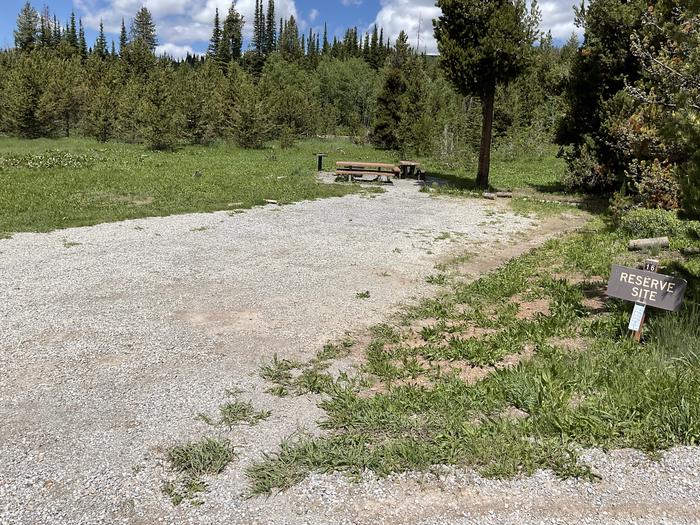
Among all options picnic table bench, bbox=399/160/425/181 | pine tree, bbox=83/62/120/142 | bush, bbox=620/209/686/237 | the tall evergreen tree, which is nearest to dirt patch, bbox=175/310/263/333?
bush, bbox=620/209/686/237

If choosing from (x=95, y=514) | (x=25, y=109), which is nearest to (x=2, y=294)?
(x=95, y=514)

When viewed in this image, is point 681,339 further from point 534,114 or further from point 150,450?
point 534,114

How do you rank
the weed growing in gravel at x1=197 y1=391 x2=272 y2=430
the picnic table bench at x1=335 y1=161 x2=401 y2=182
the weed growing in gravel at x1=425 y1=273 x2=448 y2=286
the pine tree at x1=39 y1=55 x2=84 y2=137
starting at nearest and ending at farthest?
the weed growing in gravel at x1=197 y1=391 x2=272 y2=430 < the weed growing in gravel at x1=425 y1=273 x2=448 y2=286 < the picnic table bench at x1=335 y1=161 x2=401 y2=182 < the pine tree at x1=39 y1=55 x2=84 y2=137

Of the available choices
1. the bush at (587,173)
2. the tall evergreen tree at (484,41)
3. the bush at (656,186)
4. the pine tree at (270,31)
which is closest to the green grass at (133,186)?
the tall evergreen tree at (484,41)

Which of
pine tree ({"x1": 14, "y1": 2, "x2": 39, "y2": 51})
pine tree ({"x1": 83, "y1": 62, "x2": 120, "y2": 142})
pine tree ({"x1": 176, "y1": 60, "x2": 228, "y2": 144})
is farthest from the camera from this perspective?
pine tree ({"x1": 14, "y1": 2, "x2": 39, "y2": 51})

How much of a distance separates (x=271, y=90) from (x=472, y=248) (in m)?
35.3

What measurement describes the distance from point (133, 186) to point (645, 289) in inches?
531

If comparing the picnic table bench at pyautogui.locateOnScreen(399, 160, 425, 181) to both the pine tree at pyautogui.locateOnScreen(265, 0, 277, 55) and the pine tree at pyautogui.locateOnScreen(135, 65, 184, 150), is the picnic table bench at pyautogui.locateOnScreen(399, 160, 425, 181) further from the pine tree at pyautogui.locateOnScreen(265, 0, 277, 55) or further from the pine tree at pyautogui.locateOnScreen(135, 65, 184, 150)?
the pine tree at pyautogui.locateOnScreen(265, 0, 277, 55)

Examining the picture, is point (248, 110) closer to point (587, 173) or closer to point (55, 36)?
point (587, 173)

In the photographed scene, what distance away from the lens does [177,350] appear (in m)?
4.85

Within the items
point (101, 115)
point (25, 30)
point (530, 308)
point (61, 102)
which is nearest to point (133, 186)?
point (530, 308)

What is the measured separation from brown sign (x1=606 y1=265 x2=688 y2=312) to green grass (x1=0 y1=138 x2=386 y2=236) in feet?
30.6

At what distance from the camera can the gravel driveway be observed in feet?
9.48

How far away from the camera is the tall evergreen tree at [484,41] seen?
47.8 ft
